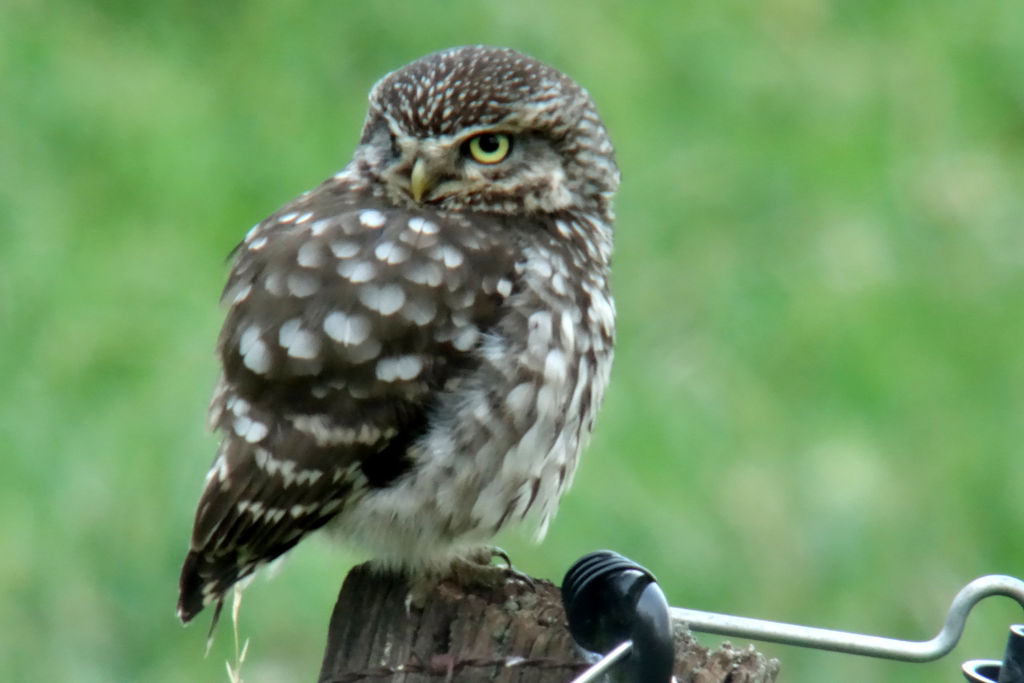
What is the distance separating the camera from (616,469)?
15.6 ft

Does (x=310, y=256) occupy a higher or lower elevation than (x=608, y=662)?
higher

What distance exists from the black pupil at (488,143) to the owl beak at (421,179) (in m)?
0.14

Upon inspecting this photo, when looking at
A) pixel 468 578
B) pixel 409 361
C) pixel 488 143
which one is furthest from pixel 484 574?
pixel 488 143

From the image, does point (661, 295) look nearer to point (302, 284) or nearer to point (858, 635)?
point (302, 284)

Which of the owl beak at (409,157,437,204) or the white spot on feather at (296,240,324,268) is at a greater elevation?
the owl beak at (409,157,437,204)

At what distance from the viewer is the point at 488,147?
3307mm

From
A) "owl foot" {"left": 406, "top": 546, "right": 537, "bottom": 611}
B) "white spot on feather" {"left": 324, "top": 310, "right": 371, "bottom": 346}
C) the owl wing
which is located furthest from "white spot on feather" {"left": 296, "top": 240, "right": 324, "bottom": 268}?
"owl foot" {"left": 406, "top": 546, "right": 537, "bottom": 611}

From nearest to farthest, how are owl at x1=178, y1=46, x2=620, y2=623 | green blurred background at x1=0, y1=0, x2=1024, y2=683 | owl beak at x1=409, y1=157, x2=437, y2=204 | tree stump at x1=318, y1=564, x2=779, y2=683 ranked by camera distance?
1. tree stump at x1=318, y1=564, x2=779, y2=683
2. owl at x1=178, y1=46, x2=620, y2=623
3. owl beak at x1=409, y1=157, x2=437, y2=204
4. green blurred background at x1=0, y1=0, x2=1024, y2=683

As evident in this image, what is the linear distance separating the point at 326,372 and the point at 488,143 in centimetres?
66

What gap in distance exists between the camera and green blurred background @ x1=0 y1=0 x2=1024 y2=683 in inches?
177

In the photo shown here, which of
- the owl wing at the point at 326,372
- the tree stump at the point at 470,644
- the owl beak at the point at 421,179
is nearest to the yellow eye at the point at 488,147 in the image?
the owl beak at the point at 421,179

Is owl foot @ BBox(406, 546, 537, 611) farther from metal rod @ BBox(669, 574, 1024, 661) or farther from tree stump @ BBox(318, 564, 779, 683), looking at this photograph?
metal rod @ BBox(669, 574, 1024, 661)

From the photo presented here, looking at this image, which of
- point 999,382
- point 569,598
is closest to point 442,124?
point 569,598

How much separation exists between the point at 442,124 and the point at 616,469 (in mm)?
1768
